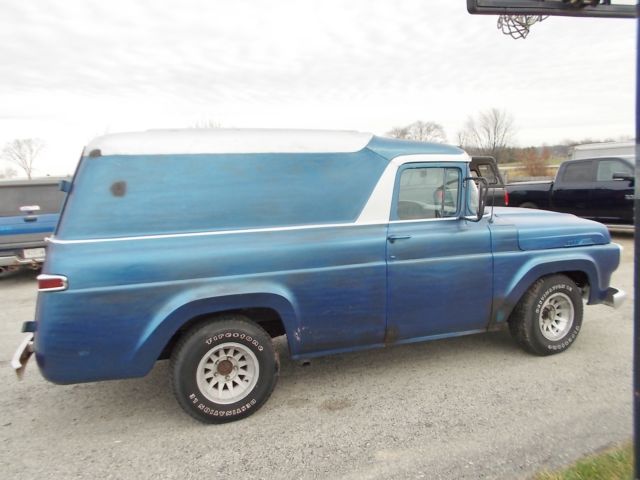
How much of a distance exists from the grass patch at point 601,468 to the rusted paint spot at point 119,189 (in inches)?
125

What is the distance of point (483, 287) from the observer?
386 cm

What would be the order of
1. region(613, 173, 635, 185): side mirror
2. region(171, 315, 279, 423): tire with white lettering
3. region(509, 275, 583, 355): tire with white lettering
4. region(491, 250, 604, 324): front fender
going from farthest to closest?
region(613, 173, 635, 185): side mirror, region(509, 275, 583, 355): tire with white lettering, region(491, 250, 604, 324): front fender, region(171, 315, 279, 423): tire with white lettering

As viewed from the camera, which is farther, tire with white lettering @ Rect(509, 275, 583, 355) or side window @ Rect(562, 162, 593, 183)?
side window @ Rect(562, 162, 593, 183)

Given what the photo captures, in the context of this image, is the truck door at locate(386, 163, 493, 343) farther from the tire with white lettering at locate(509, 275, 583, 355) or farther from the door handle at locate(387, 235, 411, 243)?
the tire with white lettering at locate(509, 275, 583, 355)

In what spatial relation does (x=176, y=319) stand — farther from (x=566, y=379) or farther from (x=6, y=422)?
(x=566, y=379)

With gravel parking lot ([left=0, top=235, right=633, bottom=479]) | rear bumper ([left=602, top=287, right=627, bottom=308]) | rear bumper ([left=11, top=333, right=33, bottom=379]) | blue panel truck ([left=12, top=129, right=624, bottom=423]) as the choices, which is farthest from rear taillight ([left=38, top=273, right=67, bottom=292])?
rear bumper ([left=602, top=287, right=627, bottom=308])

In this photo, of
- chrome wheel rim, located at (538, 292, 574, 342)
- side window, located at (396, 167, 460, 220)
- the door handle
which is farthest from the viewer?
chrome wheel rim, located at (538, 292, 574, 342)

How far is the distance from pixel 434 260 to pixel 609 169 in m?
9.28

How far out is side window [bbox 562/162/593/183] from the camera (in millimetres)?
10891

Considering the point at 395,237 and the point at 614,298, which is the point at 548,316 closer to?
the point at 614,298

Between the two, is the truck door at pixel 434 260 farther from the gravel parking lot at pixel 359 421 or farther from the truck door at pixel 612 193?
the truck door at pixel 612 193

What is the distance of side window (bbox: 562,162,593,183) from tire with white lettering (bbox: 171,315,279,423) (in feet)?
35.1

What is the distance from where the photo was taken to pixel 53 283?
2791mm

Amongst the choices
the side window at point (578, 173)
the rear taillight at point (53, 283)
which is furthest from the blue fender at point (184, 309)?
the side window at point (578, 173)
